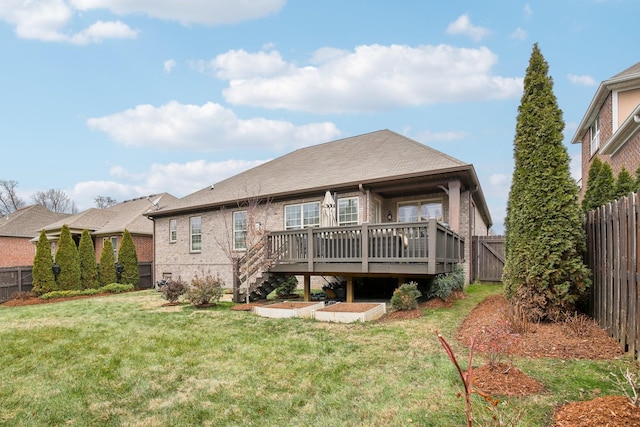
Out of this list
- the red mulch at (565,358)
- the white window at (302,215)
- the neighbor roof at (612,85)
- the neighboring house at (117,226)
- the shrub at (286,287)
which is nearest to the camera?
the red mulch at (565,358)

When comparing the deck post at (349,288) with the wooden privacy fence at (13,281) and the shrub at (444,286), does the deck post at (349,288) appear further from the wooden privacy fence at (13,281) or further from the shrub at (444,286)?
the wooden privacy fence at (13,281)

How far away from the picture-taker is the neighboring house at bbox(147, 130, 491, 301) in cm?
916

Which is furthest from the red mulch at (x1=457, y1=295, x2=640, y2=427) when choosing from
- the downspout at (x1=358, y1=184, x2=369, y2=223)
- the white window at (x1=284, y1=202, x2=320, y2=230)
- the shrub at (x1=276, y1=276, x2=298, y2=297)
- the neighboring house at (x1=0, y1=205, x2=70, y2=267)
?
the neighboring house at (x1=0, y1=205, x2=70, y2=267)

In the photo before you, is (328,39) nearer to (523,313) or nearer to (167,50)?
(167,50)

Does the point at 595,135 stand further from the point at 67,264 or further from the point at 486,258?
the point at 67,264

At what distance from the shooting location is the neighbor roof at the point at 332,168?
1217 centimetres

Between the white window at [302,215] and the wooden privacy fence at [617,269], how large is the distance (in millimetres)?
9050

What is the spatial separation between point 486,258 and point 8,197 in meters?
54.5

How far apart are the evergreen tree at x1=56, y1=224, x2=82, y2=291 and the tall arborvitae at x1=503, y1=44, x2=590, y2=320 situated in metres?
18.2

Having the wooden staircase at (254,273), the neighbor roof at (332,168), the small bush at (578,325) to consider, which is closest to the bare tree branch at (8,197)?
the neighbor roof at (332,168)

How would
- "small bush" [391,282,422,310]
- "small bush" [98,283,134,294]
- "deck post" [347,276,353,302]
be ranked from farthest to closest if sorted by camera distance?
"small bush" [98,283,134,294], "deck post" [347,276,353,302], "small bush" [391,282,422,310]

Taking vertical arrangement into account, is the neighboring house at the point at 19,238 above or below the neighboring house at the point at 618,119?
below

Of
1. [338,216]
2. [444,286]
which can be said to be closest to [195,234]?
[338,216]

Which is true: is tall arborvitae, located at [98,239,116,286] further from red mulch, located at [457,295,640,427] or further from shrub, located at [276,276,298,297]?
red mulch, located at [457,295,640,427]
